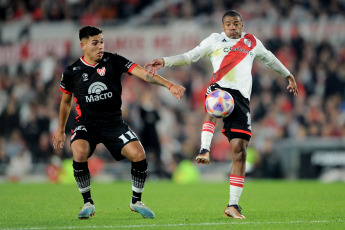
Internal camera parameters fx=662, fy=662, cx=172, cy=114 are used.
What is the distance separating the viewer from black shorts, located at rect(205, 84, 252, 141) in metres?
7.52

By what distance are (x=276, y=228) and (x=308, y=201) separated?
3669mm

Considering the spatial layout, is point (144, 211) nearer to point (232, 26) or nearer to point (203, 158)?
point (203, 158)

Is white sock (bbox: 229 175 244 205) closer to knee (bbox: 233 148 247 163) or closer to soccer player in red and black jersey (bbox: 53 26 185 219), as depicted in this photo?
knee (bbox: 233 148 247 163)

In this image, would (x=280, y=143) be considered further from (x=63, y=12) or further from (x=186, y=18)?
(x=63, y=12)

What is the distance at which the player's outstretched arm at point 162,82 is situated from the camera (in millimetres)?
6714

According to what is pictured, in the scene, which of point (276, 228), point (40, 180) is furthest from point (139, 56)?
point (276, 228)

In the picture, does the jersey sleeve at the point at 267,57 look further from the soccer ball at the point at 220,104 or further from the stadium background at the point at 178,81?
the stadium background at the point at 178,81

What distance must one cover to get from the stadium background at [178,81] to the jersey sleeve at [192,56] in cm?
890

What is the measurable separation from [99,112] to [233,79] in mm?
1585

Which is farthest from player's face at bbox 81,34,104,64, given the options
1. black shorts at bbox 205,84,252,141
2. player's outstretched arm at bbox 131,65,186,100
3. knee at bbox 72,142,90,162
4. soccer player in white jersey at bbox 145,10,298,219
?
black shorts at bbox 205,84,252,141

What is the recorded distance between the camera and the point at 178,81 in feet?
65.8

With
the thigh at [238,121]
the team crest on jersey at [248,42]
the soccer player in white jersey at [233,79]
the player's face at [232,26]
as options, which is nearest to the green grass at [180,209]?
the soccer player in white jersey at [233,79]

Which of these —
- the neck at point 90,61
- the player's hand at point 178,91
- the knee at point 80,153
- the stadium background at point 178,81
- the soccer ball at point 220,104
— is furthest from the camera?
the stadium background at point 178,81

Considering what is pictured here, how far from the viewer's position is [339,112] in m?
18.8
